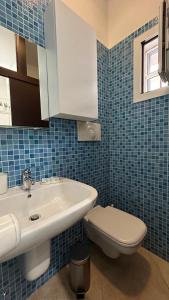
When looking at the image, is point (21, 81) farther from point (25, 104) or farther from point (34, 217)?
point (34, 217)

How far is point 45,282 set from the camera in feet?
3.67

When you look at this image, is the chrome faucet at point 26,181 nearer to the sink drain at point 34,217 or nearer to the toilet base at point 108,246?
the sink drain at point 34,217

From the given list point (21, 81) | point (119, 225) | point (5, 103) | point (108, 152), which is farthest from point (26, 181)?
point (108, 152)

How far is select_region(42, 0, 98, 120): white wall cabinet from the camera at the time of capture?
3.03ft

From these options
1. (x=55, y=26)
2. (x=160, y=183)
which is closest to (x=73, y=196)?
(x=160, y=183)

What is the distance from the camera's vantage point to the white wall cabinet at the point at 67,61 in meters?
0.92

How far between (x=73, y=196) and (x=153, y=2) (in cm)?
169

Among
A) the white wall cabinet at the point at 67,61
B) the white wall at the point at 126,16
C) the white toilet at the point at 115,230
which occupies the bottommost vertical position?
the white toilet at the point at 115,230

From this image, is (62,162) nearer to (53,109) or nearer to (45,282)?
(53,109)

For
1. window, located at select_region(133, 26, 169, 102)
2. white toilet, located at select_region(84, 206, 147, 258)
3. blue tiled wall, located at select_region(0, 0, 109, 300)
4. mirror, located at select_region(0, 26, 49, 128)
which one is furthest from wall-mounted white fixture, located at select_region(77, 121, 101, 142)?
white toilet, located at select_region(84, 206, 147, 258)

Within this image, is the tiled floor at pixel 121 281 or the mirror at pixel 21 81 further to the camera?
the tiled floor at pixel 121 281

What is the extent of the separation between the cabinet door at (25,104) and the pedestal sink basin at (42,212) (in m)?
0.42

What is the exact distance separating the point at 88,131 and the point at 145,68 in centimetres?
83

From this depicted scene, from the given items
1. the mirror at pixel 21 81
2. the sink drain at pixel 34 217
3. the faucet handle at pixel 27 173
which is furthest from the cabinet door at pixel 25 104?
the sink drain at pixel 34 217
